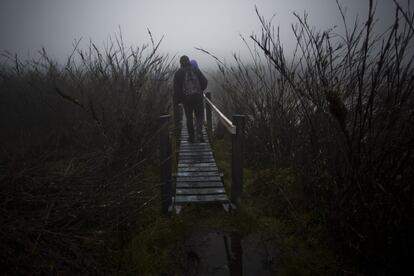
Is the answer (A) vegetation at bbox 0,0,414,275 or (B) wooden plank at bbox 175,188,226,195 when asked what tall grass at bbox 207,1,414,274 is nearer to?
(A) vegetation at bbox 0,0,414,275

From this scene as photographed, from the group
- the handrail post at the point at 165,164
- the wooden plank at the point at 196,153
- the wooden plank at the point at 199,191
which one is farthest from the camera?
the wooden plank at the point at 196,153

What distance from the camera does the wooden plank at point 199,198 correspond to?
10.9 ft

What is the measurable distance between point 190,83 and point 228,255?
385 cm

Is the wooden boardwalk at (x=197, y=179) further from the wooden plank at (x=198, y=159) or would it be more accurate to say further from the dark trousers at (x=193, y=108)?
the dark trousers at (x=193, y=108)

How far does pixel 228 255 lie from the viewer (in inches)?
98.3

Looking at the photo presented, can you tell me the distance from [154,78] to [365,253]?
14.9 ft

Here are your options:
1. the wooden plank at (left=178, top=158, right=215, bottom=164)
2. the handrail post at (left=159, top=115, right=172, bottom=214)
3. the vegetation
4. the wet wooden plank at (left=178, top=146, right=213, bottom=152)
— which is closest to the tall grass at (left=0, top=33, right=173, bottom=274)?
the vegetation

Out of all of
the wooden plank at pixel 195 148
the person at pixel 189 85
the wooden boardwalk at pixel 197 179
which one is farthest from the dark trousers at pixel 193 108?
the wooden boardwalk at pixel 197 179

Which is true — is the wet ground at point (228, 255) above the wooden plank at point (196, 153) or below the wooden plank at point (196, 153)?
below

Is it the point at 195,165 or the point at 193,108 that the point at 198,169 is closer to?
the point at 195,165

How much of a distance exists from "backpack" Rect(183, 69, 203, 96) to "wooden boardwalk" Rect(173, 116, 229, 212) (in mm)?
1277

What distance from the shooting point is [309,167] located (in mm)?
2758

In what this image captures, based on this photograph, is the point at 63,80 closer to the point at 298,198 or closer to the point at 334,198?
the point at 298,198

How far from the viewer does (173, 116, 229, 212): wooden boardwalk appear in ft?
11.2
